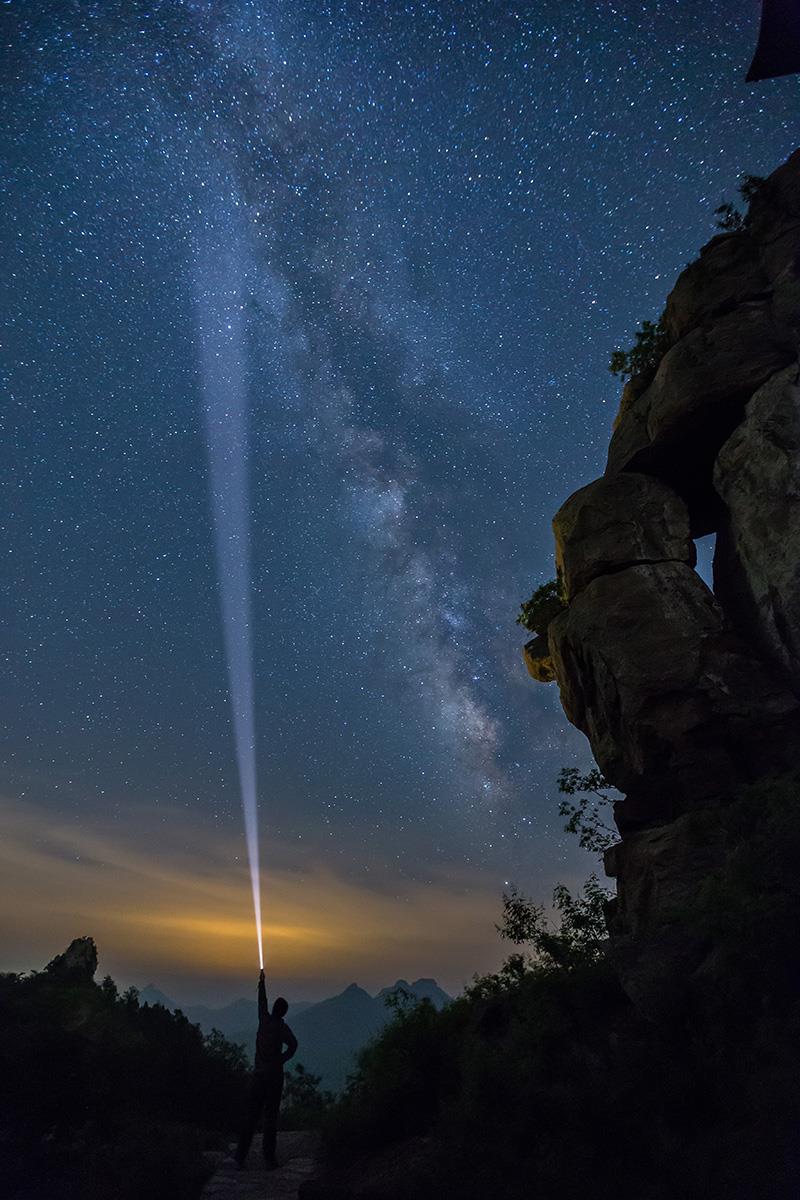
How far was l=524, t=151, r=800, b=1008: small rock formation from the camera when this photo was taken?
14.0 meters

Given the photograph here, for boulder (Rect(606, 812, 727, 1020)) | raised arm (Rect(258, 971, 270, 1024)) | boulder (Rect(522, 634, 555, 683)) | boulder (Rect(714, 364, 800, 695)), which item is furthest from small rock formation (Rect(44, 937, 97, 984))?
boulder (Rect(714, 364, 800, 695))

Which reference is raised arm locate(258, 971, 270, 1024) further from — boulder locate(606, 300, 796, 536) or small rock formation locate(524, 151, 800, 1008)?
boulder locate(606, 300, 796, 536)

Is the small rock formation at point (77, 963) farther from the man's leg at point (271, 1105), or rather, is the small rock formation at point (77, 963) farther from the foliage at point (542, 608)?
the foliage at point (542, 608)

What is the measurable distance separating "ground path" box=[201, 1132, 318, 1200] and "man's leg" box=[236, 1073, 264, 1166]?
0.61 feet

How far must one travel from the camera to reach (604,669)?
16.0 metres

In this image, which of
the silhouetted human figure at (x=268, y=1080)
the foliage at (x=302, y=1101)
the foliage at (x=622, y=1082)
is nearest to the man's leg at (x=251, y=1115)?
the silhouetted human figure at (x=268, y=1080)

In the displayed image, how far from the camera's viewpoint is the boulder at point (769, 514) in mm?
14070

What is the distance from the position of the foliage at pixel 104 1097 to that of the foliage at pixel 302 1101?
1714 millimetres

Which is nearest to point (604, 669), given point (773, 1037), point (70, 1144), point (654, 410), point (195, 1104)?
point (654, 410)

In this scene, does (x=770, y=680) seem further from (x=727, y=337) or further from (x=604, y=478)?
(x=727, y=337)

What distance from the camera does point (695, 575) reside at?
16281 mm

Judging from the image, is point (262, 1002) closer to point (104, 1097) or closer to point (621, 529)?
point (104, 1097)

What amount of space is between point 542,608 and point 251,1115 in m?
15.4

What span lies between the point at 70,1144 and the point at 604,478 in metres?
18.3
